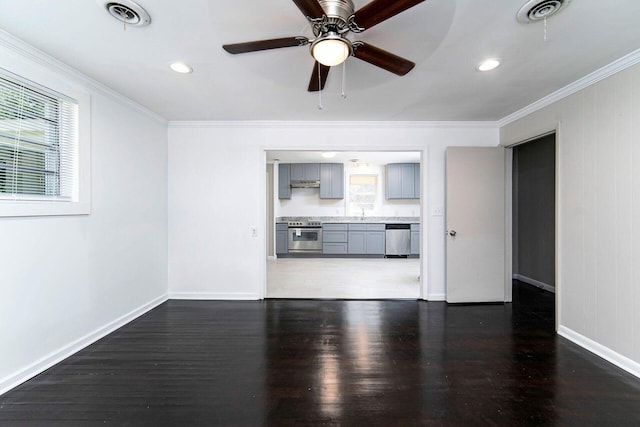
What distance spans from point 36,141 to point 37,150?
0.21 feet

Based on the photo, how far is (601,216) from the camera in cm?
224

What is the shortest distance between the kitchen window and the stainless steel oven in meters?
4.45

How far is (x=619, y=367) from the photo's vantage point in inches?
81.0

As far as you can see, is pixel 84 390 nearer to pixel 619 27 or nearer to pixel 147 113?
pixel 147 113

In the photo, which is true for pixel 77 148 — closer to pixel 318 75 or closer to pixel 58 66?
pixel 58 66

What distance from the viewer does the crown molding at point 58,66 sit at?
5.89 ft

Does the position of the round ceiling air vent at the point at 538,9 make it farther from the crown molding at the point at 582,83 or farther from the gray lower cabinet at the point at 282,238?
the gray lower cabinet at the point at 282,238

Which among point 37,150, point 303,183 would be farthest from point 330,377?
point 303,183

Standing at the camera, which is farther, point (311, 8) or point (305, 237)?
point (305, 237)

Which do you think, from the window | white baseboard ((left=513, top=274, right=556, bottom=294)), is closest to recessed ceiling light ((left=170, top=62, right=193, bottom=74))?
white baseboard ((left=513, top=274, right=556, bottom=294))

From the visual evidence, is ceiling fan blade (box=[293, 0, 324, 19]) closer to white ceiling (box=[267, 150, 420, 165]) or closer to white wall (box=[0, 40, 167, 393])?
white wall (box=[0, 40, 167, 393])

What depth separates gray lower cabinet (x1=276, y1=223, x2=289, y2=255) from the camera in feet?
21.5

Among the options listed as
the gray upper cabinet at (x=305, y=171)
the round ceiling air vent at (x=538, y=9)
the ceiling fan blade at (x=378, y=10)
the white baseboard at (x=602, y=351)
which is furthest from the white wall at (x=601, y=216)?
the gray upper cabinet at (x=305, y=171)

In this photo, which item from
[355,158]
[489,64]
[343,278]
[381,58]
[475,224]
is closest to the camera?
[381,58]
